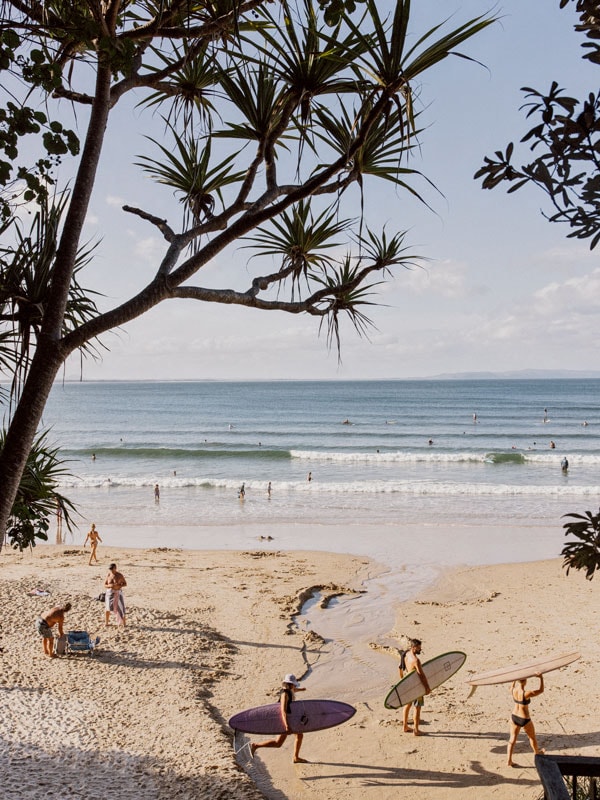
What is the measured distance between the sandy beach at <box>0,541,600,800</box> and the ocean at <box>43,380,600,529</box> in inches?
145

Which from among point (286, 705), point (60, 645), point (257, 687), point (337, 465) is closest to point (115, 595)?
point (60, 645)

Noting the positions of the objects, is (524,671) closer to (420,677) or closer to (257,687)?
(420,677)

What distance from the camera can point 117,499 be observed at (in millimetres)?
26531

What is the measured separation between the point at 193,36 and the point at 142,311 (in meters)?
1.38

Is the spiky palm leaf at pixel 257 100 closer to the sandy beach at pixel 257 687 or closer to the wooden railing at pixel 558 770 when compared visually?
the wooden railing at pixel 558 770

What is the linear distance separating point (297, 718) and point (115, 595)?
16.5 feet

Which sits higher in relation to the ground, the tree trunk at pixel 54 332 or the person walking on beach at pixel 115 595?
the tree trunk at pixel 54 332

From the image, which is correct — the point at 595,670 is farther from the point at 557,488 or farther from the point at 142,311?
the point at 557,488

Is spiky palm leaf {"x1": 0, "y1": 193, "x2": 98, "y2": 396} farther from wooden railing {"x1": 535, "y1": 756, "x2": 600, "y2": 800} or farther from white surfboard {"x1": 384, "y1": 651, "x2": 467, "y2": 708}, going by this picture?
white surfboard {"x1": 384, "y1": 651, "x2": 467, "y2": 708}

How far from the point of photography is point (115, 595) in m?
11.2

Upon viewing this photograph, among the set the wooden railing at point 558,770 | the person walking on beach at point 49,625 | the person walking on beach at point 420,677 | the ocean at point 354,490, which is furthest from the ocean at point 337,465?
the wooden railing at point 558,770

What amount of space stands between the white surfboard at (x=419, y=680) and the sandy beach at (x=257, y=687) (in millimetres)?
524

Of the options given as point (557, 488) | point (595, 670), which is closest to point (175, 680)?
point (595, 670)

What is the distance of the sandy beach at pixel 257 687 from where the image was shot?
693 centimetres
